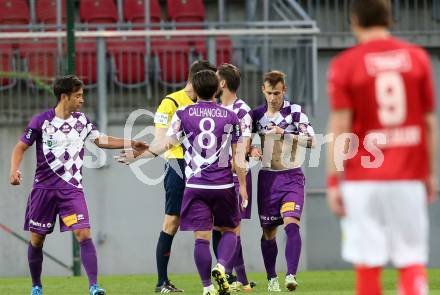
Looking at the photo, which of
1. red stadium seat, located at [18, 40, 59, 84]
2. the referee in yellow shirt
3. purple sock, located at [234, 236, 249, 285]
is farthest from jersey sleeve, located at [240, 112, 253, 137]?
red stadium seat, located at [18, 40, 59, 84]

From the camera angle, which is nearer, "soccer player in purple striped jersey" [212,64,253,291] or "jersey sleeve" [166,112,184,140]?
"jersey sleeve" [166,112,184,140]

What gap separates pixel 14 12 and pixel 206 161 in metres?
9.08

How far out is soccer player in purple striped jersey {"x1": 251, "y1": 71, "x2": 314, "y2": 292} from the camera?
1177 centimetres

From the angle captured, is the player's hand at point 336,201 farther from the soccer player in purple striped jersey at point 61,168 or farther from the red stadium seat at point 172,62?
the red stadium seat at point 172,62

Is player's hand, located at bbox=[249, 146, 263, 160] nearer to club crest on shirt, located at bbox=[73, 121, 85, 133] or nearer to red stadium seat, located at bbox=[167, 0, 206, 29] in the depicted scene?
club crest on shirt, located at bbox=[73, 121, 85, 133]

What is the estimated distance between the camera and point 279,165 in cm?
1202

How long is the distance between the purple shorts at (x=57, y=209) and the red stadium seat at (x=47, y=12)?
8.10 metres

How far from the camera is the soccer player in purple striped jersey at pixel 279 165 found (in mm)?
11773

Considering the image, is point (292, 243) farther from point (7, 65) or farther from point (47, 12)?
point (47, 12)

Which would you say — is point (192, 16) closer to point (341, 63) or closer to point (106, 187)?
point (106, 187)

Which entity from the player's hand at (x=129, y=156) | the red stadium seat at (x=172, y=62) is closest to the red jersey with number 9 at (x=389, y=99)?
the player's hand at (x=129, y=156)

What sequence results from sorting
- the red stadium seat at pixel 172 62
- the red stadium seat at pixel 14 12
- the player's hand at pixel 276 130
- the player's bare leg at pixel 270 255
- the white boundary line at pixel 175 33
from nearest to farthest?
the player's hand at pixel 276 130, the player's bare leg at pixel 270 255, the white boundary line at pixel 175 33, the red stadium seat at pixel 172 62, the red stadium seat at pixel 14 12

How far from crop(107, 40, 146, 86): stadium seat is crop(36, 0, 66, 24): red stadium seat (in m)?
1.99

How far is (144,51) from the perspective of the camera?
1677cm
